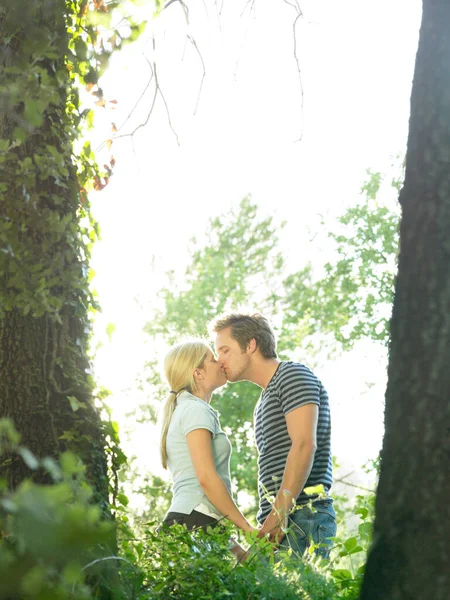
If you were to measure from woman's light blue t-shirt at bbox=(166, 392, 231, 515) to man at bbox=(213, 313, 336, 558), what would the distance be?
24 centimetres

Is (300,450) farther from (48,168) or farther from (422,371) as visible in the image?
(422,371)

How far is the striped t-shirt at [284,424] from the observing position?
374cm

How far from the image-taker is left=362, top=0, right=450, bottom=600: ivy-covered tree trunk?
5.27ft

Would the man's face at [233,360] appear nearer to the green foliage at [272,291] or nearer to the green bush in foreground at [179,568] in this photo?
the green bush in foreground at [179,568]

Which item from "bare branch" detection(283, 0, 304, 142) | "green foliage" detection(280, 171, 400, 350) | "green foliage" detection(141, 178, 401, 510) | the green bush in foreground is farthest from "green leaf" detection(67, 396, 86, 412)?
"green foliage" detection(280, 171, 400, 350)

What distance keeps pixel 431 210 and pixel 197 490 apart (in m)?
2.19

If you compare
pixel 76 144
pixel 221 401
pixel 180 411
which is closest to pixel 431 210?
pixel 76 144

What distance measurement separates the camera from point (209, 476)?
3.53m

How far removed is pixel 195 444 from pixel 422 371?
2015 mm

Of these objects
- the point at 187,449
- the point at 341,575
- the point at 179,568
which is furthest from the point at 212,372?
the point at 179,568

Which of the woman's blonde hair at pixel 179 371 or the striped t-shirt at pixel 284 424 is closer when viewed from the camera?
the striped t-shirt at pixel 284 424

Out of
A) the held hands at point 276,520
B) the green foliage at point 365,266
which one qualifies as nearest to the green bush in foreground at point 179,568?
the held hands at point 276,520

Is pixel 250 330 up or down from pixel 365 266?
down

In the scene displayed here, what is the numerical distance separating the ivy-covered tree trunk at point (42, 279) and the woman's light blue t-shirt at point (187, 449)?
3.59 ft
